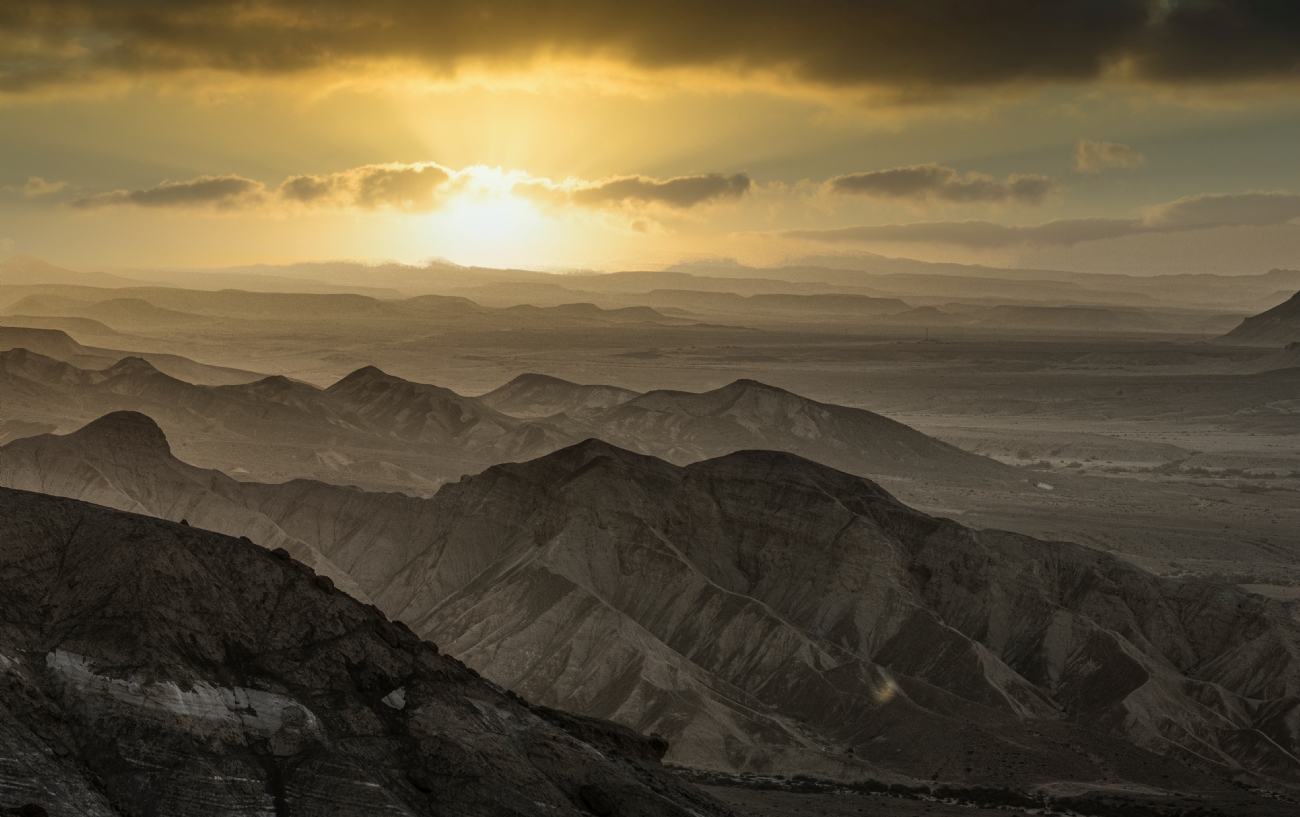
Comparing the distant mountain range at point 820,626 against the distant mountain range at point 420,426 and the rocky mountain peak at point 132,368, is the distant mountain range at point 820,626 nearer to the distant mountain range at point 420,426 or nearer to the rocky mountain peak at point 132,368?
the distant mountain range at point 420,426

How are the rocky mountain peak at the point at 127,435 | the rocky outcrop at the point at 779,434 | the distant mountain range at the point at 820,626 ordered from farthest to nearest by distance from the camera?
1. the rocky outcrop at the point at 779,434
2. the rocky mountain peak at the point at 127,435
3. the distant mountain range at the point at 820,626

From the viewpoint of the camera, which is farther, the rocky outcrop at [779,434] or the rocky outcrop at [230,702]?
the rocky outcrop at [779,434]

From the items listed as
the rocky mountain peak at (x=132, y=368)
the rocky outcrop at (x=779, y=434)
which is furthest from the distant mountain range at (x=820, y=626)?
the rocky mountain peak at (x=132, y=368)

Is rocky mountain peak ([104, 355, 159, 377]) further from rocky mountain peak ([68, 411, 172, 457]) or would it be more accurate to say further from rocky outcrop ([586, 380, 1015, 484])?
rocky mountain peak ([68, 411, 172, 457])

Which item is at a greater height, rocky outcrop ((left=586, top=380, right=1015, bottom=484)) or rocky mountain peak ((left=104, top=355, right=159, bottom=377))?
rocky mountain peak ((left=104, top=355, right=159, bottom=377))

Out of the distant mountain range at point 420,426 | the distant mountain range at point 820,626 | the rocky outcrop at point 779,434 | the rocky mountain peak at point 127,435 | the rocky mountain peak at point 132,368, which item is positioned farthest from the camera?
the rocky mountain peak at point 132,368

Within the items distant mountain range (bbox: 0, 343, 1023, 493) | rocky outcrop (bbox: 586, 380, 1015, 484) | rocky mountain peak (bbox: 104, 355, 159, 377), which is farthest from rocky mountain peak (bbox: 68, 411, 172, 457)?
rocky mountain peak (bbox: 104, 355, 159, 377)
